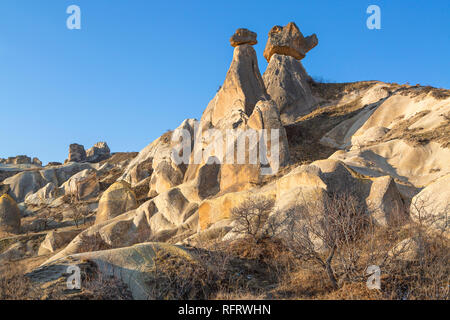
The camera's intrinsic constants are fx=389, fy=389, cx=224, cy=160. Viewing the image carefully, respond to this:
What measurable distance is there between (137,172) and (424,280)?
879 inches

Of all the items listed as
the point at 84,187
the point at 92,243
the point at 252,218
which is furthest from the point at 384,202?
the point at 84,187

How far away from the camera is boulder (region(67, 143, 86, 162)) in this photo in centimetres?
5138

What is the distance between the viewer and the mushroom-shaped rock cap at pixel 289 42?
3353 cm

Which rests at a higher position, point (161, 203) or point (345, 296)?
point (161, 203)

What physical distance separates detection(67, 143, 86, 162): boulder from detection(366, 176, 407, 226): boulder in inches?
1868

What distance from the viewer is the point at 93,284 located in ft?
18.2

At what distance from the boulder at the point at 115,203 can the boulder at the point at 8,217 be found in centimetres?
611

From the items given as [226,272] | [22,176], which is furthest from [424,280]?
[22,176]

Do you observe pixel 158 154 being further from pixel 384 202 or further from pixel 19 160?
pixel 19 160

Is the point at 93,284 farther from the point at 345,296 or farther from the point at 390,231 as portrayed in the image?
the point at 390,231

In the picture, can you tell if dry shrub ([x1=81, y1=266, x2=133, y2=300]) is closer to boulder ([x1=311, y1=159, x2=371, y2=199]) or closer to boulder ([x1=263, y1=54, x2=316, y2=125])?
boulder ([x1=311, y1=159, x2=371, y2=199])

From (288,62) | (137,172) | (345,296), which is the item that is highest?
(288,62)

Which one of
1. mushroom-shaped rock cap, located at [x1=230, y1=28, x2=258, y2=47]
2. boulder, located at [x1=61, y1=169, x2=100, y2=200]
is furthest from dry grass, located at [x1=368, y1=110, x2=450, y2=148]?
boulder, located at [x1=61, y1=169, x2=100, y2=200]
